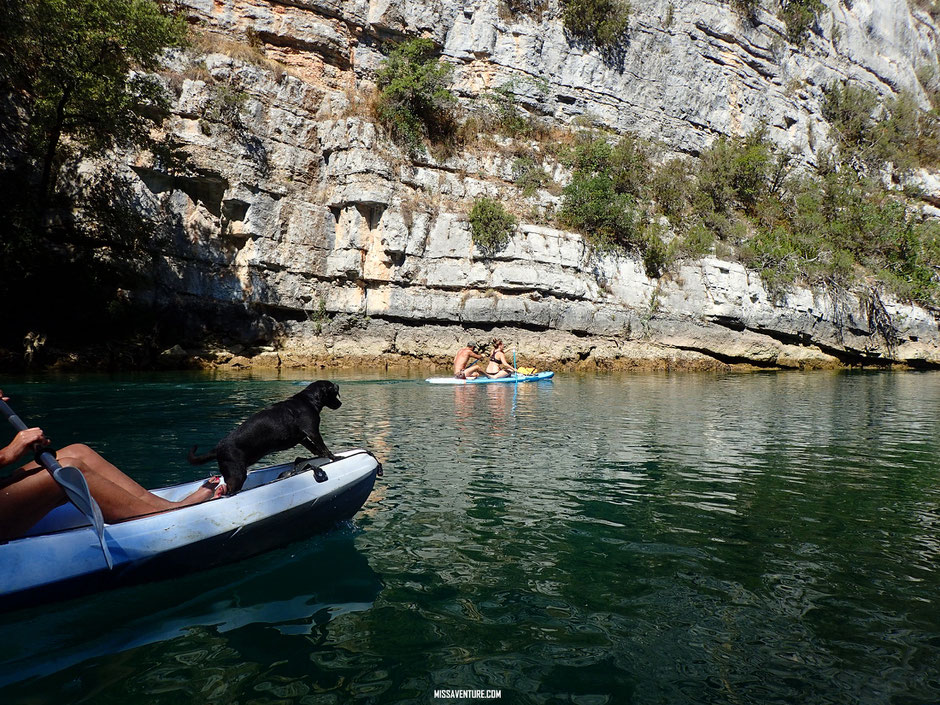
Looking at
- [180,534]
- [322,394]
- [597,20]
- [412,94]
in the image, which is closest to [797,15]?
[597,20]

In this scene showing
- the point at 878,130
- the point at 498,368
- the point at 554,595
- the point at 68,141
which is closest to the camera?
the point at 554,595

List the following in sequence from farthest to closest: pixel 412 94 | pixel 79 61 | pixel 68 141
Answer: pixel 412 94, pixel 68 141, pixel 79 61

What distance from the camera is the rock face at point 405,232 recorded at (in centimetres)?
2188

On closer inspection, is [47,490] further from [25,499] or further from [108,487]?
[108,487]

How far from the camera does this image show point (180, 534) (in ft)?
12.1

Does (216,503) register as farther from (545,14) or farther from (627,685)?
(545,14)

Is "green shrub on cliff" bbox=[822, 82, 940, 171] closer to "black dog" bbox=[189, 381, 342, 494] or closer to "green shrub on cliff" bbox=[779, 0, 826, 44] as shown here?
"green shrub on cliff" bbox=[779, 0, 826, 44]

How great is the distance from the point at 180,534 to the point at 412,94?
24790 mm

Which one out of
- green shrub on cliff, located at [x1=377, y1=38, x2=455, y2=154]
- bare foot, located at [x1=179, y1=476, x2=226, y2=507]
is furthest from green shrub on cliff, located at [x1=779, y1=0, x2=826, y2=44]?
bare foot, located at [x1=179, y1=476, x2=226, y2=507]

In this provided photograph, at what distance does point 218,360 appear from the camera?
67.8 feet

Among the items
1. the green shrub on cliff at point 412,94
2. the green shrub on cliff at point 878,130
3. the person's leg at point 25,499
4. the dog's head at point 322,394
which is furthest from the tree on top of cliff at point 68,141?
the green shrub on cliff at point 878,130

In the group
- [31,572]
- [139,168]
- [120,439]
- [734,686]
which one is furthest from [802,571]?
[139,168]

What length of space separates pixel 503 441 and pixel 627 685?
5892 millimetres

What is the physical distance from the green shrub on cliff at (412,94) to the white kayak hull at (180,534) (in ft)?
74.9
